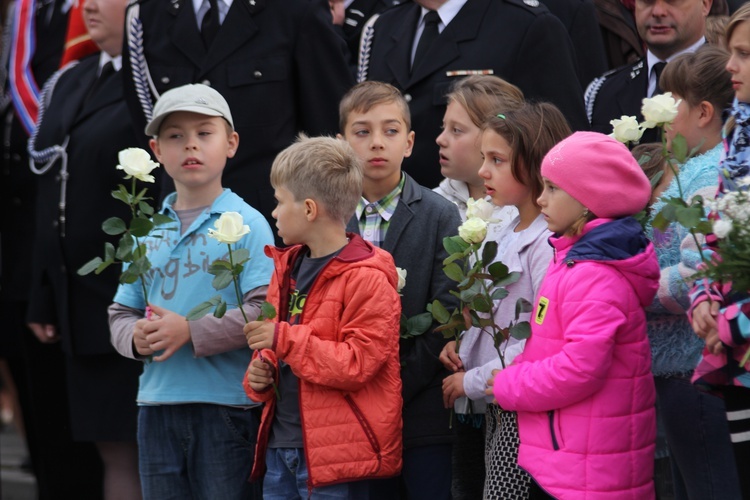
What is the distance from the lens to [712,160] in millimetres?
4059

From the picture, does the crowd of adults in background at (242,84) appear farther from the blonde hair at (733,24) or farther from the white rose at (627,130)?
the blonde hair at (733,24)

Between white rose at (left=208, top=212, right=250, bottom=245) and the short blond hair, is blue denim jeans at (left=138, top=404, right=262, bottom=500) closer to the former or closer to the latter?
white rose at (left=208, top=212, right=250, bottom=245)

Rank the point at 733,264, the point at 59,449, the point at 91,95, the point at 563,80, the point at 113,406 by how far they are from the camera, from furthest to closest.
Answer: the point at 59,449 → the point at 91,95 → the point at 113,406 → the point at 563,80 → the point at 733,264

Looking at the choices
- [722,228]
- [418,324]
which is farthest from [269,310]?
[722,228]

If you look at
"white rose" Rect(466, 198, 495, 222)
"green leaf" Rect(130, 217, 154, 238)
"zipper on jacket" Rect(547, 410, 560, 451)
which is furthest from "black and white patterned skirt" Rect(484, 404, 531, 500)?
"green leaf" Rect(130, 217, 154, 238)

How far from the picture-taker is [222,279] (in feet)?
Answer: 13.4

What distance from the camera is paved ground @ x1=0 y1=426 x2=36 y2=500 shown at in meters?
7.59

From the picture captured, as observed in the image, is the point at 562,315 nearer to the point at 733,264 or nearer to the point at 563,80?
the point at 733,264

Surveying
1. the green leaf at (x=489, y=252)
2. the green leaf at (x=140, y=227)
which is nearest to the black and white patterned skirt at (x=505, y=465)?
the green leaf at (x=489, y=252)

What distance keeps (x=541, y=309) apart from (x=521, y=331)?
107 mm

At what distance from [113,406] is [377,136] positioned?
1.86 m

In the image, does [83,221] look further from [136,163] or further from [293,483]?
[293,483]

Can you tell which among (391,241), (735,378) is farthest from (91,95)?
(735,378)

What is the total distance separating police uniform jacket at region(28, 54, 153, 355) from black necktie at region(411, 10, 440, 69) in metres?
1.27
